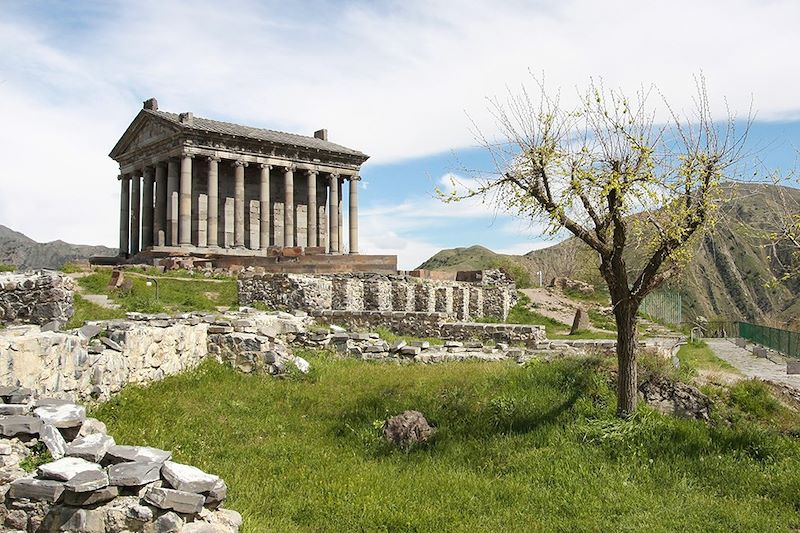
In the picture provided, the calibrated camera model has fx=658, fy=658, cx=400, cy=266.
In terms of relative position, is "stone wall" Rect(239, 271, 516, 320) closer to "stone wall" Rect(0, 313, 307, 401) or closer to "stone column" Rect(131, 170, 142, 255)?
"stone wall" Rect(0, 313, 307, 401)

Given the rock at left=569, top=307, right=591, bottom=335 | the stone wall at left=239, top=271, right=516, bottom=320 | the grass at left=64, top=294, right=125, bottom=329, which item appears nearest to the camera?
the grass at left=64, top=294, right=125, bottom=329

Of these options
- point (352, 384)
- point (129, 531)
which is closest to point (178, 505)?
point (129, 531)

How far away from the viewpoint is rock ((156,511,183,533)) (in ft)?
17.5

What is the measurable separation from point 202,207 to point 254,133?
6.03m

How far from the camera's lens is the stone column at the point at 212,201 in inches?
1620

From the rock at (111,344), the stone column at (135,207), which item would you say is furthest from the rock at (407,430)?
the stone column at (135,207)

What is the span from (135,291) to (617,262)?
17917 mm

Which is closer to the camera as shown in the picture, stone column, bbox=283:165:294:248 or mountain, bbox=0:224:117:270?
stone column, bbox=283:165:294:248

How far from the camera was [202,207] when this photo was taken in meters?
43.5

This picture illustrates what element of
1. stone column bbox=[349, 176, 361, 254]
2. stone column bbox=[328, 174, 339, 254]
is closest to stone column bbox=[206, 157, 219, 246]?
stone column bbox=[328, 174, 339, 254]

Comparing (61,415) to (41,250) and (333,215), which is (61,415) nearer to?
(333,215)

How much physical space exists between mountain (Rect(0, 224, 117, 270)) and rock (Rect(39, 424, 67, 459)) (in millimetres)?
67301

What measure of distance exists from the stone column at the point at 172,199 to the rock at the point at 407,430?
35.5m

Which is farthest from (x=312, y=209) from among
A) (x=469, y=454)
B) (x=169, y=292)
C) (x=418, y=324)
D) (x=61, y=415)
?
(x=61, y=415)
